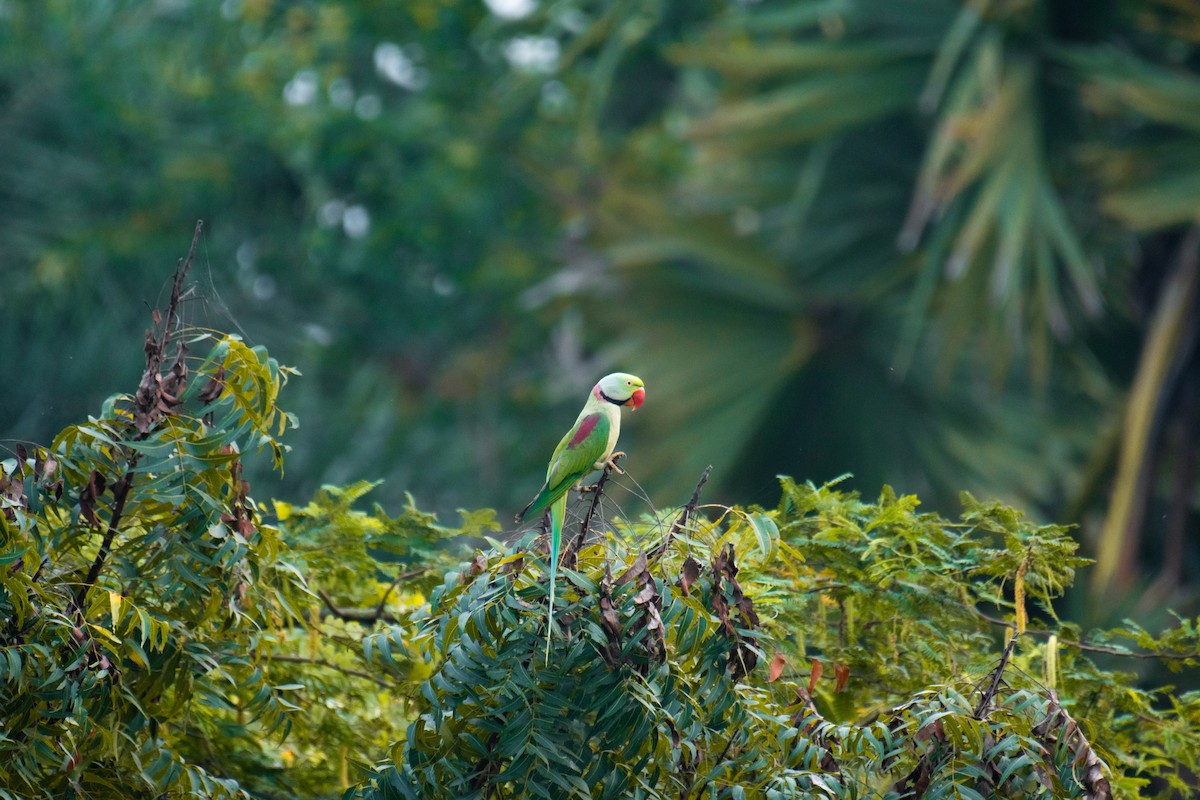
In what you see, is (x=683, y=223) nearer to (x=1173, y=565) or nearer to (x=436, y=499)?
(x=1173, y=565)

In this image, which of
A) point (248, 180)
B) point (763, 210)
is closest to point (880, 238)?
point (763, 210)

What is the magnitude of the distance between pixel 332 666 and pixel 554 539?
1.38 meters

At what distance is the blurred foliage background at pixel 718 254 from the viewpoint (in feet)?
24.3

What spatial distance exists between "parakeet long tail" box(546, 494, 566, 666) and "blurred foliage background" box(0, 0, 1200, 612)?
3.10 ft

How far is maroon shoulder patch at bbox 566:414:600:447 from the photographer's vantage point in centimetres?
334

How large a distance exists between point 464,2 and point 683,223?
7.46 m

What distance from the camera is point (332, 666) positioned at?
4070 mm

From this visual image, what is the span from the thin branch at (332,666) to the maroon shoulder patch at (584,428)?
3.59 ft

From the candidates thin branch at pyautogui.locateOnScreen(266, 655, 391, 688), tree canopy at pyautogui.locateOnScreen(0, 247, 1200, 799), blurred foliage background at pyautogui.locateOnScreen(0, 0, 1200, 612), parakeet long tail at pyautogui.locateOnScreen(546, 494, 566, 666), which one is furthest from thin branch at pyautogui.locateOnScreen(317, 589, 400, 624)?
parakeet long tail at pyautogui.locateOnScreen(546, 494, 566, 666)

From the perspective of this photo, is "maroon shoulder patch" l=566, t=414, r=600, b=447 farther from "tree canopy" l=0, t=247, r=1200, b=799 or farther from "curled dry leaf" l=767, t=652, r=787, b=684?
"curled dry leaf" l=767, t=652, r=787, b=684

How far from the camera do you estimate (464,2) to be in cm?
1493

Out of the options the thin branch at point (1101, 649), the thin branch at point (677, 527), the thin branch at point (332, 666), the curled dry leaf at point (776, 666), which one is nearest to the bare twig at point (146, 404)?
the thin branch at point (332, 666)

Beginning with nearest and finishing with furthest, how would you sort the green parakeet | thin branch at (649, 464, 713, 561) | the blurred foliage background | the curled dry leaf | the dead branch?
1. thin branch at (649, 464, 713, 561)
2. the curled dry leaf
3. the green parakeet
4. the dead branch
5. the blurred foliage background

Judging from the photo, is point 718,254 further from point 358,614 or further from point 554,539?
point 554,539
